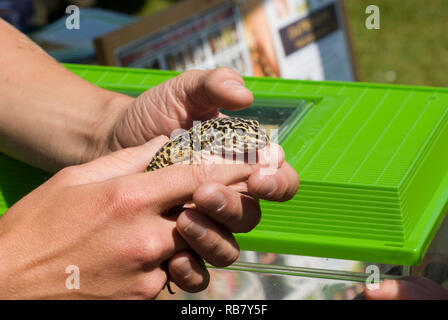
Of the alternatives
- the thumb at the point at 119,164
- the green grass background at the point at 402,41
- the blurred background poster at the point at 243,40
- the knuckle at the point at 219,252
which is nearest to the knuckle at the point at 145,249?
the knuckle at the point at 219,252

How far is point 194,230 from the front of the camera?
1.48 metres

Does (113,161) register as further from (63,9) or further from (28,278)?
(63,9)

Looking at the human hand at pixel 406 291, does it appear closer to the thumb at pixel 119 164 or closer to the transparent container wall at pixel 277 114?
the transparent container wall at pixel 277 114

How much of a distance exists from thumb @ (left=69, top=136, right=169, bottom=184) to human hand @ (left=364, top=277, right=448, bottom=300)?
0.59 m

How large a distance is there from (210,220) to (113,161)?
0.29 metres

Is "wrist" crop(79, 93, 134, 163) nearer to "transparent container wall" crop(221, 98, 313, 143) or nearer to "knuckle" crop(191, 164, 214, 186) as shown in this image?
"transparent container wall" crop(221, 98, 313, 143)

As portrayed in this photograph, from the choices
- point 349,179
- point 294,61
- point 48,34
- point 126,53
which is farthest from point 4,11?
point 349,179

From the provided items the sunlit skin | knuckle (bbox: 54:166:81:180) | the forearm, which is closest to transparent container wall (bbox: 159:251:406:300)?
the sunlit skin

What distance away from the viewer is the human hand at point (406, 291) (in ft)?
4.81

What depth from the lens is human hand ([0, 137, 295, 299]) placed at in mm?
1444

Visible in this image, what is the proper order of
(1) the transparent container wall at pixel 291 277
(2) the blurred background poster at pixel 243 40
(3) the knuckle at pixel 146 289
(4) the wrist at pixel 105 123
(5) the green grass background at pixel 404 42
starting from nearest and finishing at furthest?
(3) the knuckle at pixel 146 289 → (1) the transparent container wall at pixel 291 277 → (4) the wrist at pixel 105 123 → (2) the blurred background poster at pixel 243 40 → (5) the green grass background at pixel 404 42

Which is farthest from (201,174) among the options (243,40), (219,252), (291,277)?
(243,40)

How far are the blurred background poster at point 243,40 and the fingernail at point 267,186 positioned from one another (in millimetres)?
1996

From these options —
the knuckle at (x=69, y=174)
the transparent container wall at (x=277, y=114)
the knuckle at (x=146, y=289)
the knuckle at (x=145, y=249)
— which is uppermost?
the knuckle at (x=69, y=174)
